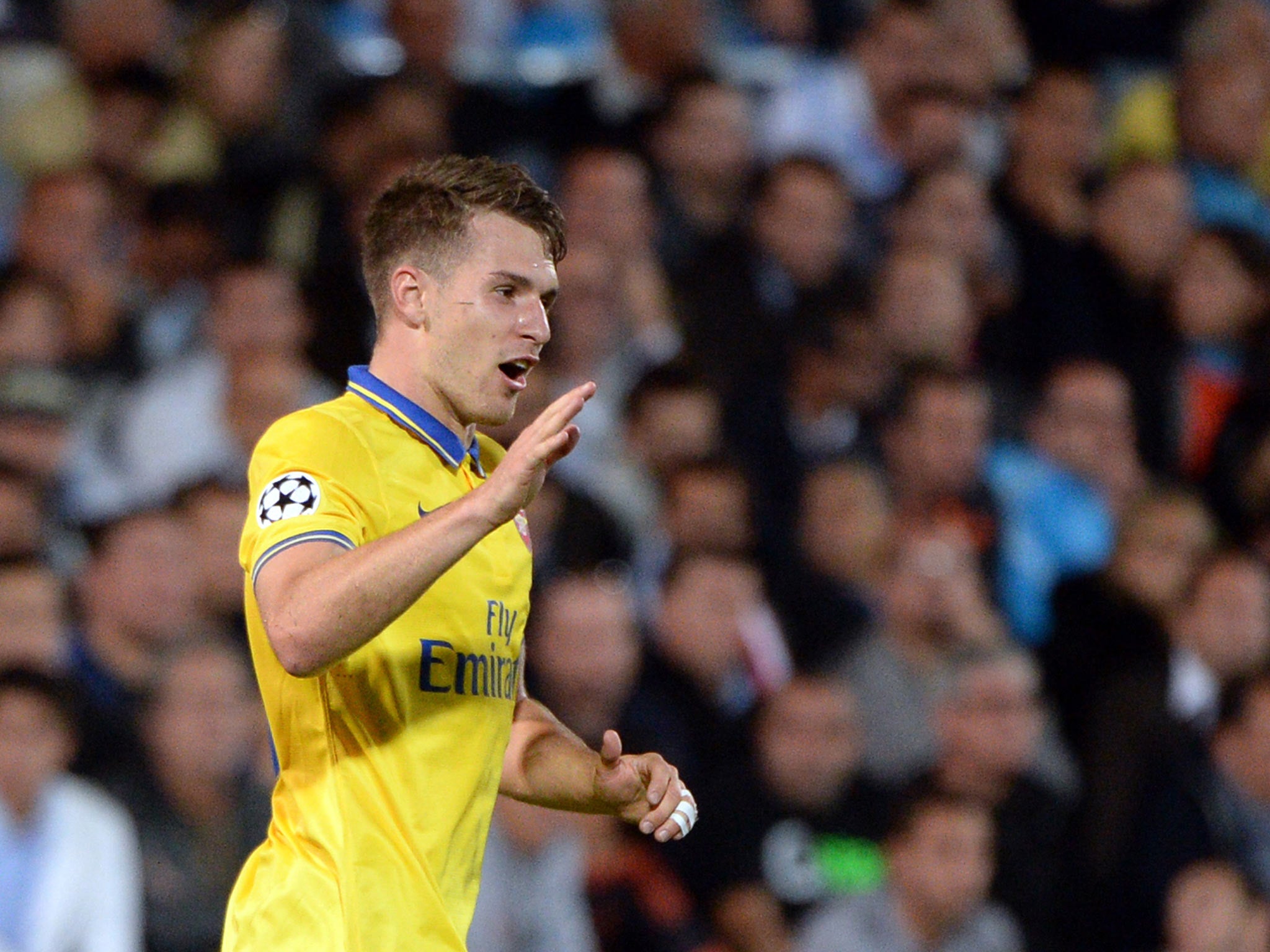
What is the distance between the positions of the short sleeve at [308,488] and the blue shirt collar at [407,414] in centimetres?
12

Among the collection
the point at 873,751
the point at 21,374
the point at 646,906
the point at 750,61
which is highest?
the point at 750,61

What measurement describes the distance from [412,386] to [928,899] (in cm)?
359

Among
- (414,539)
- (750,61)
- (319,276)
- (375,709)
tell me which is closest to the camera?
(414,539)

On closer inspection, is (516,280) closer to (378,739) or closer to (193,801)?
(378,739)

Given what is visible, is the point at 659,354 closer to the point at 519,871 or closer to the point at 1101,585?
the point at 1101,585

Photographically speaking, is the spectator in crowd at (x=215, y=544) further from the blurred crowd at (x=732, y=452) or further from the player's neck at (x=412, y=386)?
the player's neck at (x=412, y=386)

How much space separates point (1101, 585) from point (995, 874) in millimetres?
1274

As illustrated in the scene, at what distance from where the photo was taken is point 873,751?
6551 mm

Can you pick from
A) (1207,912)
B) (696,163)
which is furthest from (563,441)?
(696,163)

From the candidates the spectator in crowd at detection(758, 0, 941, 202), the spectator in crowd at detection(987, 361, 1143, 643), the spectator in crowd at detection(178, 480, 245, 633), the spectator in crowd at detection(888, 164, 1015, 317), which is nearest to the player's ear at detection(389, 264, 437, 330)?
the spectator in crowd at detection(178, 480, 245, 633)

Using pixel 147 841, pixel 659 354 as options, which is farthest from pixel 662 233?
pixel 147 841

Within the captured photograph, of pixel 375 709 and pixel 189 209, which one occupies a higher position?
pixel 189 209

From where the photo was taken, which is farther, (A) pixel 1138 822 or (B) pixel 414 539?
(A) pixel 1138 822

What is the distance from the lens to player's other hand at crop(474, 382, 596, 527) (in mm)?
2514
